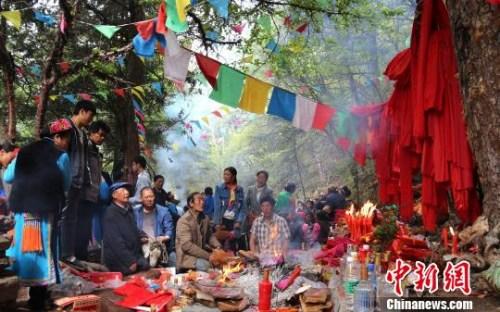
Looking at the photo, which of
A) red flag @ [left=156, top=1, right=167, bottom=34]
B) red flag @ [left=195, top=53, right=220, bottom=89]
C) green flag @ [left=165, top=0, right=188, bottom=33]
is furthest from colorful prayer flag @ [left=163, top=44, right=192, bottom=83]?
green flag @ [left=165, top=0, right=188, bottom=33]

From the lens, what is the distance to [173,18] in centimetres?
648

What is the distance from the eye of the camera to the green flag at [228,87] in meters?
7.77

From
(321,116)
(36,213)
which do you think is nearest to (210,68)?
(321,116)

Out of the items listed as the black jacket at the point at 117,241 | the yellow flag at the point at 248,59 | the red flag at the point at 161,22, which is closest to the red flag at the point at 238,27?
the yellow flag at the point at 248,59

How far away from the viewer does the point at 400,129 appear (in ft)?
18.3

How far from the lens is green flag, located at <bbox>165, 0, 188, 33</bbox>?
636 centimetres

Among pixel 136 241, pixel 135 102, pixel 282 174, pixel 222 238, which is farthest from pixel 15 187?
pixel 282 174

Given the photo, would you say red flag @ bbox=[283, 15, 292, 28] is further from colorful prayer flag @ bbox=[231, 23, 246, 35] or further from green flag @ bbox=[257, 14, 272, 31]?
colorful prayer flag @ bbox=[231, 23, 246, 35]

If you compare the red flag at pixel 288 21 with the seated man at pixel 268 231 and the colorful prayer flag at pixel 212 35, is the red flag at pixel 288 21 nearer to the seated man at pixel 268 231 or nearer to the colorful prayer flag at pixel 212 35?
the colorful prayer flag at pixel 212 35

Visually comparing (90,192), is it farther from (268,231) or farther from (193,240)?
(268,231)

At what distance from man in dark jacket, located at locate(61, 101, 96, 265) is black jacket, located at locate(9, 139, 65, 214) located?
123 cm

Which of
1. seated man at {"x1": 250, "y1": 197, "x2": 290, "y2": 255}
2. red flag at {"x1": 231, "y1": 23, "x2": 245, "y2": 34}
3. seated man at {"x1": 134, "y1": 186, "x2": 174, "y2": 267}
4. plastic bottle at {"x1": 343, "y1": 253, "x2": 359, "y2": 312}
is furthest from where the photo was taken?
red flag at {"x1": 231, "y1": 23, "x2": 245, "y2": 34}

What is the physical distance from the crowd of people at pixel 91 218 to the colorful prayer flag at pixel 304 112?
55.5 inches

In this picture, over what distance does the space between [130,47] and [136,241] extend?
3.17 metres
